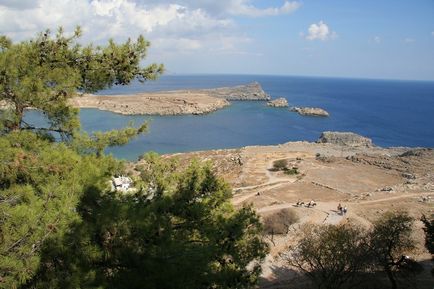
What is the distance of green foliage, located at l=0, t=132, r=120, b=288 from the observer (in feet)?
19.0

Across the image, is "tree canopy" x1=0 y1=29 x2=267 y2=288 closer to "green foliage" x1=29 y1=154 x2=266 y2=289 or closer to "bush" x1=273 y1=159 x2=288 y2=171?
"green foliage" x1=29 y1=154 x2=266 y2=289

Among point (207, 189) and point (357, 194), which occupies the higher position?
point (207, 189)

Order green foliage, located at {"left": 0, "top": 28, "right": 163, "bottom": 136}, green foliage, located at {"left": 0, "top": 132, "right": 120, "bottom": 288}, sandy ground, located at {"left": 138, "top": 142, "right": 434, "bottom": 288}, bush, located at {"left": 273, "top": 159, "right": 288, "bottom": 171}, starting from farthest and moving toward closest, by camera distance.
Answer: bush, located at {"left": 273, "top": 159, "right": 288, "bottom": 171} < sandy ground, located at {"left": 138, "top": 142, "right": 434, "bottom": 288} < green foliage, located at {"left": 0, "top": 28, "right": 163, "bottom": 136} < green foliage, located at {"left": 0, "top": 132, "right": 120, "bottom": 288}

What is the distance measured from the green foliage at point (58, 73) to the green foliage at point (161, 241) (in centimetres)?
255

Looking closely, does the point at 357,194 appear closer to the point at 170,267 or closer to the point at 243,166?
the point at 243,166

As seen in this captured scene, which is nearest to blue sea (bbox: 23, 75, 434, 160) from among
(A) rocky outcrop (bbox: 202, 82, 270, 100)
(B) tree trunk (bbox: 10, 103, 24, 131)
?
(A) rocky outcrop (bbox: 202, 82, 270, 100)

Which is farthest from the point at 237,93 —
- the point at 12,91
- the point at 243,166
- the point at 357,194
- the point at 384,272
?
the point at 12,91

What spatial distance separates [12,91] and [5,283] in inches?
192

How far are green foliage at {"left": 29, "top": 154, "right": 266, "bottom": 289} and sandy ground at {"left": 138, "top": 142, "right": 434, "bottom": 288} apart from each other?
1070 cm

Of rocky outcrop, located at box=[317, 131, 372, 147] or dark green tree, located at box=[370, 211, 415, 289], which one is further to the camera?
rocky outcrop, located at box=[317, 131, 372, 147]

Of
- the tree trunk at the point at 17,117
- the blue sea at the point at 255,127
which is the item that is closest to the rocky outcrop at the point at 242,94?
the blue sea at the point at 255,127

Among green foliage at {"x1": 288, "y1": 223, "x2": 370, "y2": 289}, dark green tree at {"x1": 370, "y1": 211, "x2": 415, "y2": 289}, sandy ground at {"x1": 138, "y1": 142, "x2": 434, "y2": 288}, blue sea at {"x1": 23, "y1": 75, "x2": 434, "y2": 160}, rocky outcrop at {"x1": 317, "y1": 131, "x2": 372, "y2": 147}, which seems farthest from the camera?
blue sea at {"x1": 23, "y1": 75, "x2": 434, "y2": 160}

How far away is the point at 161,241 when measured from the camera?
9000mm

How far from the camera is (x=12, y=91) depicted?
8.93m
